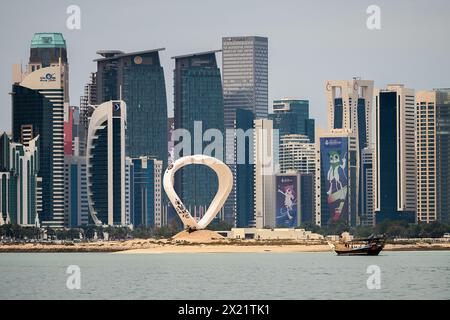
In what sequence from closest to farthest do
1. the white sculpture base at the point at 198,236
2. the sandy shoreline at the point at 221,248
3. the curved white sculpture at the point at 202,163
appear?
the sandy shoreline at the point at 221,248 < the curved white sculpture at the point at 202,163 < the white sculpture base at the point at 198,236

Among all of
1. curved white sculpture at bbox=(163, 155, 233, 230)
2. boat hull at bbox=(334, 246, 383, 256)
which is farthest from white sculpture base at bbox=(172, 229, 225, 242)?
boat hull at bbox=(334, 246, 383, 256)

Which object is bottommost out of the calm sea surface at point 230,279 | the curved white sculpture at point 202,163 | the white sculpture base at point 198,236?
the white sculpture base at point 198,236

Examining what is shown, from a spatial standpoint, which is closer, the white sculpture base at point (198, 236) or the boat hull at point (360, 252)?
the boat hull at point (360, 252)

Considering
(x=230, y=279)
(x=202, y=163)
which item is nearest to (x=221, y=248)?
(x=202, y=163)

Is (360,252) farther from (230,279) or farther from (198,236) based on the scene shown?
(230,279)

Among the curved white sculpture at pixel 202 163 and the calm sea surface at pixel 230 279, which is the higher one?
A: the curved white sculpture at pixel 202 163

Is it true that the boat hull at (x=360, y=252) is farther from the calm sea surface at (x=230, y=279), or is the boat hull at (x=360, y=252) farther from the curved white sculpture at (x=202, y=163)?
the curved white sculpture at (x=202, y=163)

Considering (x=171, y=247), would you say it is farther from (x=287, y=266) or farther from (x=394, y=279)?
(x=394, y=279)

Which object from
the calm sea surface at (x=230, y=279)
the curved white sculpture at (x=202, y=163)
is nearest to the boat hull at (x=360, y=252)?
the calm sea surface at (x=230, y=279)
